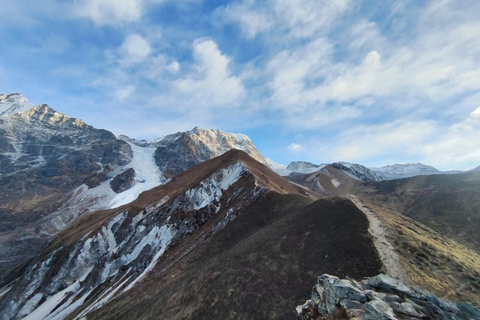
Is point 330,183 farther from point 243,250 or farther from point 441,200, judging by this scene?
point 243,250

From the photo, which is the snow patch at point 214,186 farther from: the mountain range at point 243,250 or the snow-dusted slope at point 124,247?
the mountain range at point 243,250

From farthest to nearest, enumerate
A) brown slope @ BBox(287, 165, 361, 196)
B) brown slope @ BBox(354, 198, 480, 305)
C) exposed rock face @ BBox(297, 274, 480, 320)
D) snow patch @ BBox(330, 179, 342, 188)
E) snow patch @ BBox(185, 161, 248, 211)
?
snow patch @ BBox(330, 179, 342, 188), brown slope @ BBox(287, 165, 361, 196), snow patch @ BBox(185, 161, 248, 211), brown slope @ BBox(354, 198, 480, 305), exposed rock face @ BBox(297, 274, 480, 320)

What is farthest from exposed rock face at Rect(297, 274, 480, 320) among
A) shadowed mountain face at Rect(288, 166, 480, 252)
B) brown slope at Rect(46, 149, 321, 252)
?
brown slope at Rect(46, 149, 321, 252)

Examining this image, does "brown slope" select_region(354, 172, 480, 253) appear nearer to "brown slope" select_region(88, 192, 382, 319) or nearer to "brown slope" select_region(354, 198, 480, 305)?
"brown slope" select_region(354, 198, 480, 305)

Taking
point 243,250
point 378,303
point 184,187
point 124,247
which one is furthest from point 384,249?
point 124,247

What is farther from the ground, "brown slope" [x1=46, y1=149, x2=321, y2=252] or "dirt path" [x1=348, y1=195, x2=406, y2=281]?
"brown slope" [x1=46, y1=149, x2=321, y2=252]

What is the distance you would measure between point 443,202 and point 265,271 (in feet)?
262

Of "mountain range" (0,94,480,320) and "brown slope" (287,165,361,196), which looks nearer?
"mountain range" (0,94,480,320)

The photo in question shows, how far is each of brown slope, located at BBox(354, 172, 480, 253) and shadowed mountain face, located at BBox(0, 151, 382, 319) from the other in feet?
131

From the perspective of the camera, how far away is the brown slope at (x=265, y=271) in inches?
997

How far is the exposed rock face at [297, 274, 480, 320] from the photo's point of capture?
14258 mm

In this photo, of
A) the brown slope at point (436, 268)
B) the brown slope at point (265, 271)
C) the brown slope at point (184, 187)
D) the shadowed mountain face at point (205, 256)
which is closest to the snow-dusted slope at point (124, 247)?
the shadowed mountain face at point (205, 256)

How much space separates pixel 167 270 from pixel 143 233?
88.3 ft

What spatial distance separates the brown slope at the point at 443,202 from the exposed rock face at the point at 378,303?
166 ft
